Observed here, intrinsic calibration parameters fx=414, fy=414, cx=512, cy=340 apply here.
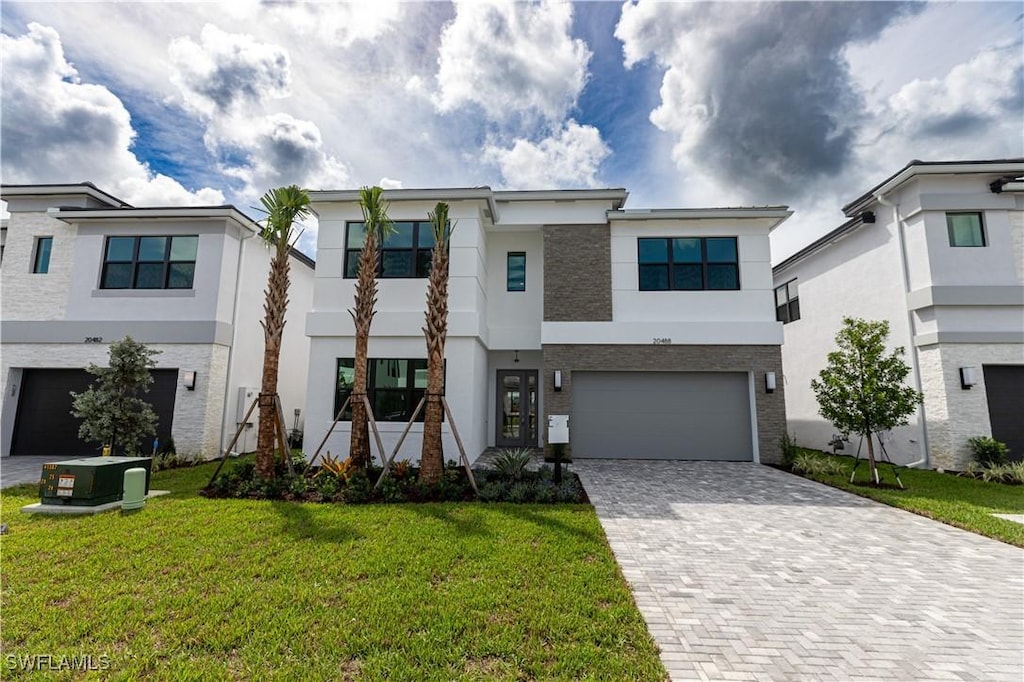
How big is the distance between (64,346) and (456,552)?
14.6m

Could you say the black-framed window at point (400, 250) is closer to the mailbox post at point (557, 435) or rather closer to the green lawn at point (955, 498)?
the mailbox post at point (557, 435)


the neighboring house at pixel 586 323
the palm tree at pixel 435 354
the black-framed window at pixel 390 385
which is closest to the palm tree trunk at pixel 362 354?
the palm tree at pixel 435 354

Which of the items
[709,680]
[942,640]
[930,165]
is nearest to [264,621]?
[709,680]

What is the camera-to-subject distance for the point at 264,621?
358cm

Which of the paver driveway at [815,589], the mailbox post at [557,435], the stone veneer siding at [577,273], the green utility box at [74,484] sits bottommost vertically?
the paver driveway at [815,589]

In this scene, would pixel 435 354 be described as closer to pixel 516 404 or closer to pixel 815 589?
pixel 516 404

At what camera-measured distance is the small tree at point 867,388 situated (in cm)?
912

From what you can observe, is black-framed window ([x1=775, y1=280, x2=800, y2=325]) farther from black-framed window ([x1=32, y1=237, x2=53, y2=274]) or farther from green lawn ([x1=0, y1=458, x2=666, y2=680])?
black-framed window ([x1=32, y1=237, x2=53, y2=274])

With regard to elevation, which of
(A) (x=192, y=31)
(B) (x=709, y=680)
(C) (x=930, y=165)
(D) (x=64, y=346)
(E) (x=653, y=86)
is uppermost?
(E) (x=653, y=86)

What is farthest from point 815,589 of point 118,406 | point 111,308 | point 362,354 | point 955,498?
point 111,308

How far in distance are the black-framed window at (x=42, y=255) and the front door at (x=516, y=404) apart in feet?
47.5

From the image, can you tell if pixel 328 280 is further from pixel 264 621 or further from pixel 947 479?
pixel 947 479

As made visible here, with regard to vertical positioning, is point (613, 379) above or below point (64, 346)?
below

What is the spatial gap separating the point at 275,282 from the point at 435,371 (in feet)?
12.9
